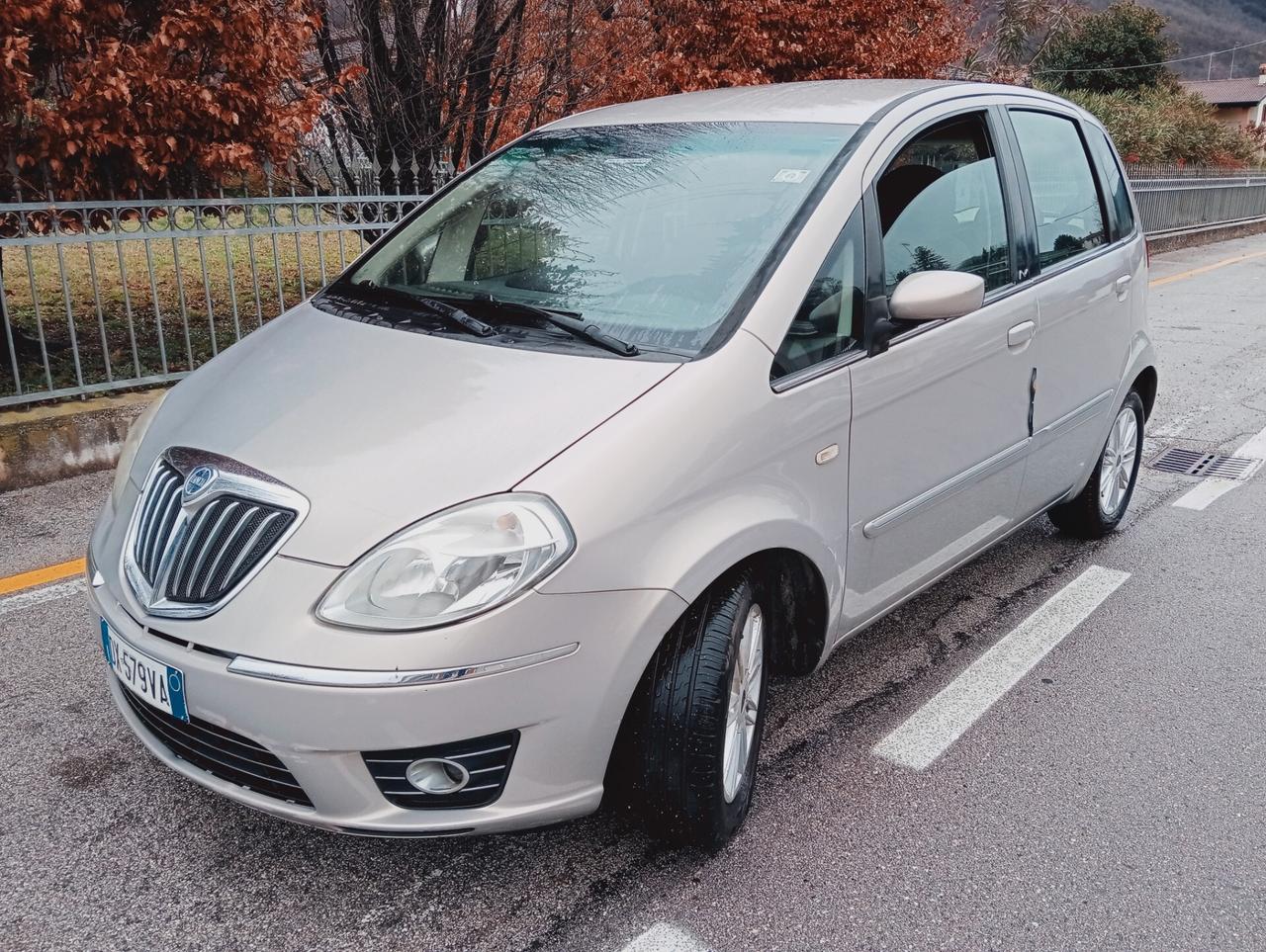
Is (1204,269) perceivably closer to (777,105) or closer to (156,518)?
(777,105)

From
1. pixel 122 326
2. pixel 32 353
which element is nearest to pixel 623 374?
pixel 32 353

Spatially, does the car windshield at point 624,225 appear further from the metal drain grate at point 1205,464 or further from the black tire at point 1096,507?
the metal drain grate at point 1205,464

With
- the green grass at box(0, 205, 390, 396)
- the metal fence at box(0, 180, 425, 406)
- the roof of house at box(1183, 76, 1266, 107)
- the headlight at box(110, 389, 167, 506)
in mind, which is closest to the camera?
the headlight at box(110, 389, 167, 506)

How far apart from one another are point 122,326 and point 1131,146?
2747 centimetres

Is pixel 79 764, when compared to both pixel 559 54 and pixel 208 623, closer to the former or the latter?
pixel 208 623

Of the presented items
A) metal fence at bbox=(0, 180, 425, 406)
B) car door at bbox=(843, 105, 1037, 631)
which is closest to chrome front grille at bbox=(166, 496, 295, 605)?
car door at bbox=(843, 105, 1037, 631)

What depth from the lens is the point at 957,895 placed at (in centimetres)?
249

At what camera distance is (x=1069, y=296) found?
3.85 m

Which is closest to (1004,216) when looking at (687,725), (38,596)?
(687,725)

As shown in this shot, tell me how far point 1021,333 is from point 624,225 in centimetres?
135

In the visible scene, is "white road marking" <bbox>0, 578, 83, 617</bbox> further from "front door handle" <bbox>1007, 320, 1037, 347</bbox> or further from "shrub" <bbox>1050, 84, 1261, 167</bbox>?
"shrub" <bbox>1050, 84, 1261, 167</bbox>

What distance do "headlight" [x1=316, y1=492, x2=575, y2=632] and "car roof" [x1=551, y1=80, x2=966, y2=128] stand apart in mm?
1692

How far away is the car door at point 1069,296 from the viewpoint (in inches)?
148

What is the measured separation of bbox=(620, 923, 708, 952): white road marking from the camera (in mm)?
2291
